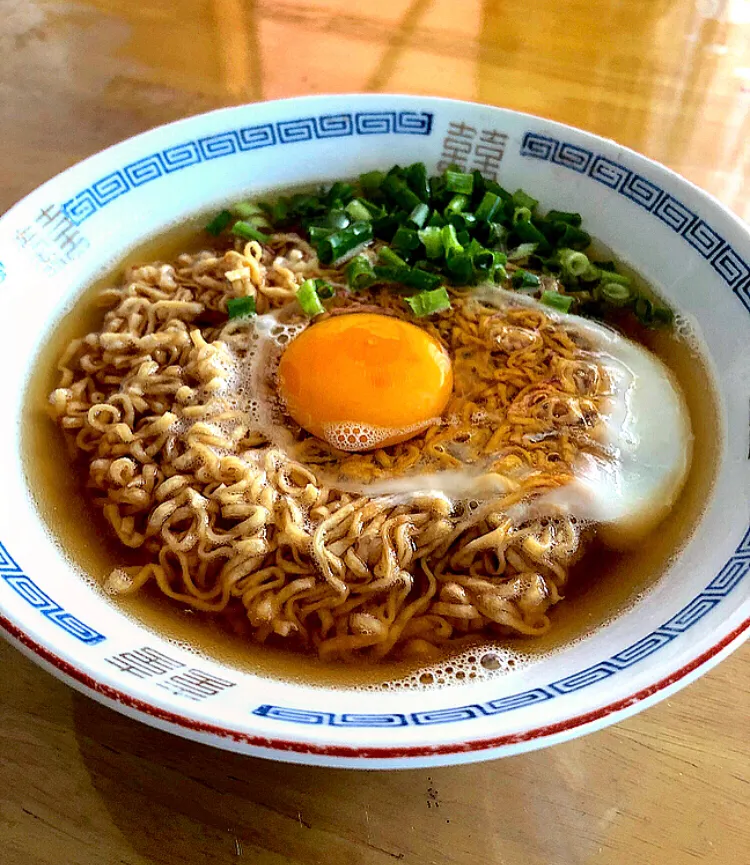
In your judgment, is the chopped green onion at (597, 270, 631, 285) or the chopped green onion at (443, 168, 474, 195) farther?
the chopped green onion at (443, 168, 474, 195)

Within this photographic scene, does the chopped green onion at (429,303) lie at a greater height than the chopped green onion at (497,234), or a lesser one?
lesser

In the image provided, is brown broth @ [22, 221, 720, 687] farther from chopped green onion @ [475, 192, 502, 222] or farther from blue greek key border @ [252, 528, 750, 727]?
chopped green onion @ [475, 192, 502, 222]

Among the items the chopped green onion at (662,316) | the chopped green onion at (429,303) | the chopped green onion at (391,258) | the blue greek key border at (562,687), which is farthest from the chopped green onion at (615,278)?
the blue greek key border at (562,687)

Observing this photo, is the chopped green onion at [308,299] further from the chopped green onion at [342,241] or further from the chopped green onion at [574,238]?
the chopped green onion at [574,238]

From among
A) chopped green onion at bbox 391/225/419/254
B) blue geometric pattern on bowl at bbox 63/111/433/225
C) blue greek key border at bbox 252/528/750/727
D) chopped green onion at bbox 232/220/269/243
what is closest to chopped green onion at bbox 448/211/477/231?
chopped green onion at bbox 391/225/419/254

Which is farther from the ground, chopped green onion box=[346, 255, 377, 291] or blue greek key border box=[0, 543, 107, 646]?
chopped green onion box=[346, 255, 377, 291]
